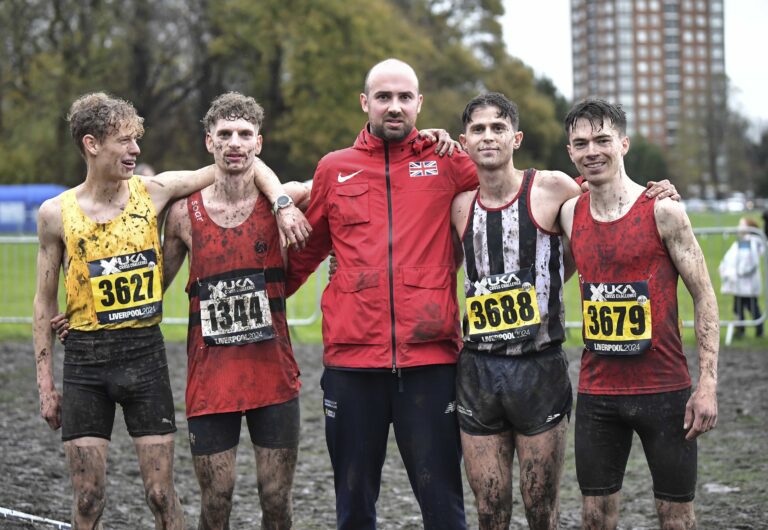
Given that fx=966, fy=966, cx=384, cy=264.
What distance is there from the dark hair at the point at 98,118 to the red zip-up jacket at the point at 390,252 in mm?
975

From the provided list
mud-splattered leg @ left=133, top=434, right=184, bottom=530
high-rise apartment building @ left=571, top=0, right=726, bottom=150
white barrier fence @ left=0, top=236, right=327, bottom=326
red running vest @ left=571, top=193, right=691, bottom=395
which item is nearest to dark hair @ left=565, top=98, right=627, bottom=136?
red running vest @ left=571, top=193, right=691, bottom=395

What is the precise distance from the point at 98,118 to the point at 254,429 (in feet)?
5.44

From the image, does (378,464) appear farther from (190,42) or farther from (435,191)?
(190,42)

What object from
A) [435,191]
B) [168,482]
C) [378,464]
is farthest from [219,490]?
[435,191]

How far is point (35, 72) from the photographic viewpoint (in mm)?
31141

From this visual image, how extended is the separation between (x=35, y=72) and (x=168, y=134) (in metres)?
5.95

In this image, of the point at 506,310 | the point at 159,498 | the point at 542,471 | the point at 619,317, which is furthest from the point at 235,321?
the point at 619,317

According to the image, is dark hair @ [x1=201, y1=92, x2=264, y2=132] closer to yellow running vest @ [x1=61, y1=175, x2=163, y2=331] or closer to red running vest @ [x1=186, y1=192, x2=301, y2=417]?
red running vest @ [x1=186, y1=192, x2=301, y2=417]

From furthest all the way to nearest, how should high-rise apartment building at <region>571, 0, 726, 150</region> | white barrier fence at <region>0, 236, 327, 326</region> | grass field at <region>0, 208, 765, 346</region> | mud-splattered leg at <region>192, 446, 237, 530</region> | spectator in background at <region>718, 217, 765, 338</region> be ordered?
1. high-rise apartment building at <region>571, 0, 726, 150</region>
2. white barrier fence at <region>0, 236, 327, 326</region>
3. grass field at <region>0, 208, 765, 346</region>
4. spectator in background at <region>718, 217, 765, 338</region>
5. mud-splattered leg at <region>192, 446, 237, 530</region>

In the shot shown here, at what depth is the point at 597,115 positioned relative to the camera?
4.41 metres

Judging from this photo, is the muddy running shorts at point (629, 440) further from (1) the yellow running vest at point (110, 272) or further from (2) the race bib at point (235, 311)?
(1) the yellow running vest at point (110, 272)

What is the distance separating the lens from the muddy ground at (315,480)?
6.09 m

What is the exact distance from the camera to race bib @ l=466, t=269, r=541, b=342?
438 centimetres

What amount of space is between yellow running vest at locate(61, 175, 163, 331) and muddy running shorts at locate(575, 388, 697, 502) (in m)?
2.09
